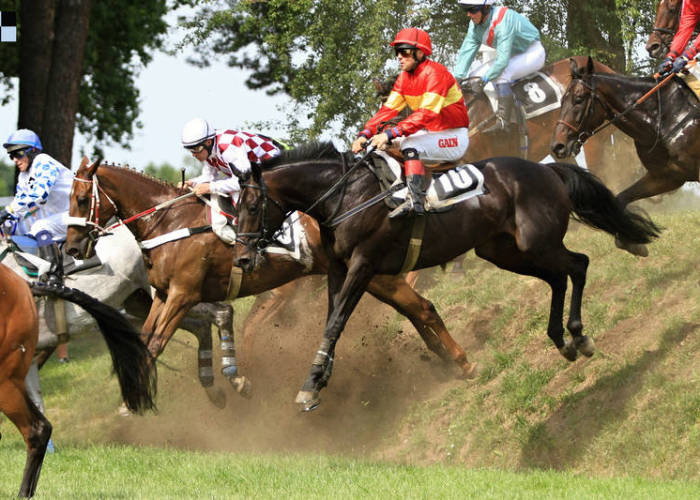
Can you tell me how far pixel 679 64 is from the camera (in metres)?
9.63

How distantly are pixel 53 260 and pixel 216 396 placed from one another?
202 cm

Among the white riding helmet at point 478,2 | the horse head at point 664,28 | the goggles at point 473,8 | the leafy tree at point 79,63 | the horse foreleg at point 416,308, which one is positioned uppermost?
the horse head at point 664,28

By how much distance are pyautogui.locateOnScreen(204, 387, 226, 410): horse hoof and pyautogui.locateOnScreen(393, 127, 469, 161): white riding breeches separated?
10.4 ft

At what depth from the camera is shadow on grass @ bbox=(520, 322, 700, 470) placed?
8.42 metres

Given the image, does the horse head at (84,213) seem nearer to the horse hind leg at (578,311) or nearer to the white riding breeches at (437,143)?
the white riding breeches at (437,143)

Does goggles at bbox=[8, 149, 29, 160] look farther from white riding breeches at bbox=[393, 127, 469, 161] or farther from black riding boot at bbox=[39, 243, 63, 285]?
white riding breeches at bbox=[393, 127, 469, 161]

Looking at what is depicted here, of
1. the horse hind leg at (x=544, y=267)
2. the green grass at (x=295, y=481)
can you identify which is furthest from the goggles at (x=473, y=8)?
the green grass at (x=295, y=481)

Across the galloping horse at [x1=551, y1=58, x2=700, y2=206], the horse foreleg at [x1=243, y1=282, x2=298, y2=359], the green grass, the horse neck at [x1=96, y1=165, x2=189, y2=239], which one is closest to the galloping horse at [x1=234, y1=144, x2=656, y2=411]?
the green grass

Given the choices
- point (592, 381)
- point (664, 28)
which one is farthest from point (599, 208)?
point (664, 28)

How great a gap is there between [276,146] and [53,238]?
7.39 feet

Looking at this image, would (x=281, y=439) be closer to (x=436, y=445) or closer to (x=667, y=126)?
(x=436, y=445)

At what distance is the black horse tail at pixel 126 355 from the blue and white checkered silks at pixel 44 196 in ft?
7.77

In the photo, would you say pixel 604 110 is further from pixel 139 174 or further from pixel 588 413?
pixel 139 174

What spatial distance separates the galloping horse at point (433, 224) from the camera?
802 cm
